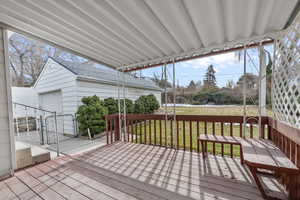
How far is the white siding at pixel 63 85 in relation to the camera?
5.45m

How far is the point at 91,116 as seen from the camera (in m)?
5.08

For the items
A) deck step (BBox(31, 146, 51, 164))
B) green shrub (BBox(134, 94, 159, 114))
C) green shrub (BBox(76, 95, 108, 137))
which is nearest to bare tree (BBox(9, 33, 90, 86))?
green shrub (BBox(134, 94, 159, 114))

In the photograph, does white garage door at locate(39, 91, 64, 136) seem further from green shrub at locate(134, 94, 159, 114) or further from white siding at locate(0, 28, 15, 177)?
white siding at locate(0, 28, 15, 177)

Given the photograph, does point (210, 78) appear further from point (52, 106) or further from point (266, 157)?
point (52, 106)

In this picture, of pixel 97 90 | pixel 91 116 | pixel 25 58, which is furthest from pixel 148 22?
pixel 25 58

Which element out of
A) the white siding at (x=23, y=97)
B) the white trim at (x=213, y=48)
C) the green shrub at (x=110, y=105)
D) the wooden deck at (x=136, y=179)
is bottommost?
the wooden deck at (x=136, y=179)

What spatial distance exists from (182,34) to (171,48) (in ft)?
1.76

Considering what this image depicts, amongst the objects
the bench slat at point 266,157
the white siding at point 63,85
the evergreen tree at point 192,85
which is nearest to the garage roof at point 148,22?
the bench slat at point 266,157

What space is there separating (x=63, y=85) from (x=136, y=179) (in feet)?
18.0

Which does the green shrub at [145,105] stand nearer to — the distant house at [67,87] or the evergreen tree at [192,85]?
the distant house at [67,87]

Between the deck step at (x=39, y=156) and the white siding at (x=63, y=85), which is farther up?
the white siding at (x=63, y=85)

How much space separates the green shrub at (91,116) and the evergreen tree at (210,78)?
466cm

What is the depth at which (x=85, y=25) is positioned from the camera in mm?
1910

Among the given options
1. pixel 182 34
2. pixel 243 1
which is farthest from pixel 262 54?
pixel 182 34
